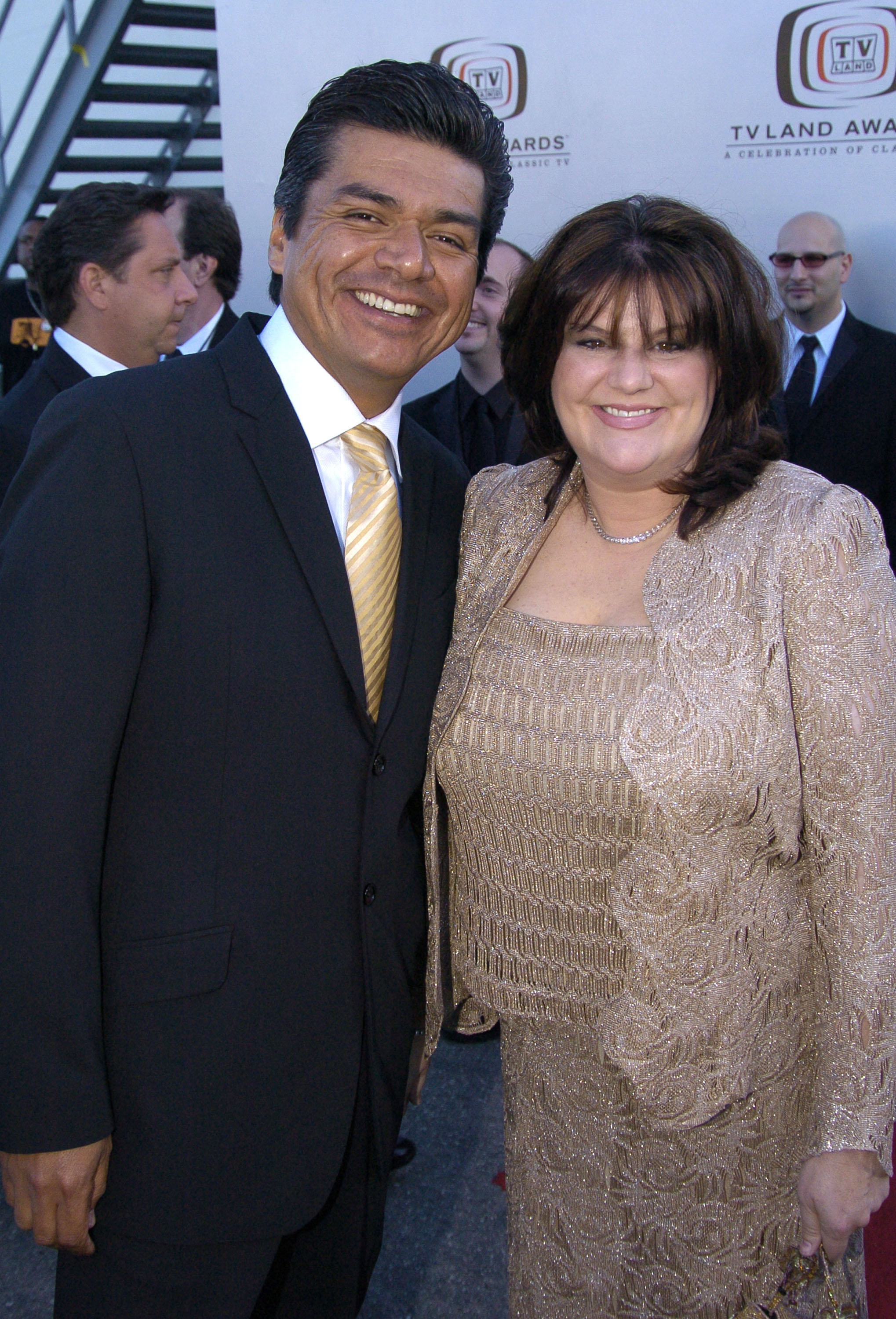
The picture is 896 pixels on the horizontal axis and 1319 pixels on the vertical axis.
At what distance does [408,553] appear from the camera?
174cm

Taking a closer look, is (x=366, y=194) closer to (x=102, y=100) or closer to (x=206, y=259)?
(x=206, y=259)

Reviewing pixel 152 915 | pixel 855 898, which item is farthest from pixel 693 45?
pixel 152 915

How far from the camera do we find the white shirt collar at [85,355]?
10.9 feet

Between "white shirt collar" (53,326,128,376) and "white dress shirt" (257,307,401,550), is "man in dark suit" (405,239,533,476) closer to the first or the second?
"white shirt collar" (53,326,128,376)

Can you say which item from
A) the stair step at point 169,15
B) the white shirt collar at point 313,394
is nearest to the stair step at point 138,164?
the stair step at point 169,15

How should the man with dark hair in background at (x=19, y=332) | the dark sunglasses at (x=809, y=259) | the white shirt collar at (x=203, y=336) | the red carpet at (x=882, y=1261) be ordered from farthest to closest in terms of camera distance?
the man with dark hair in background at (x=19, y=332) < the white shirt collar at (x=203, y=336) < the dark sunglasses at (x=809, y=259) < the red carpet at (x=882, y=1261)

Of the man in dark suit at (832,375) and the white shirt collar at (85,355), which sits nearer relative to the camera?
the white shirt collar at (85,355)

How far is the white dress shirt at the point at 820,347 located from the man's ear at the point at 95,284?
255cm

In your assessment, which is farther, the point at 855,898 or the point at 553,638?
the point at 553,638

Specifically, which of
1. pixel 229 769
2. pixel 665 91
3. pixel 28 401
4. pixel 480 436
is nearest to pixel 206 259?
pixel 480 436

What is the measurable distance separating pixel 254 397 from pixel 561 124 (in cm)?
383

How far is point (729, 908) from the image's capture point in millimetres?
1649

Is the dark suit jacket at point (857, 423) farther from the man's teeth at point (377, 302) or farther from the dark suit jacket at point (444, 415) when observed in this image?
the man's teeth at point (377, 302)

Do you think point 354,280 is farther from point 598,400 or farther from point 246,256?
point 246,256
